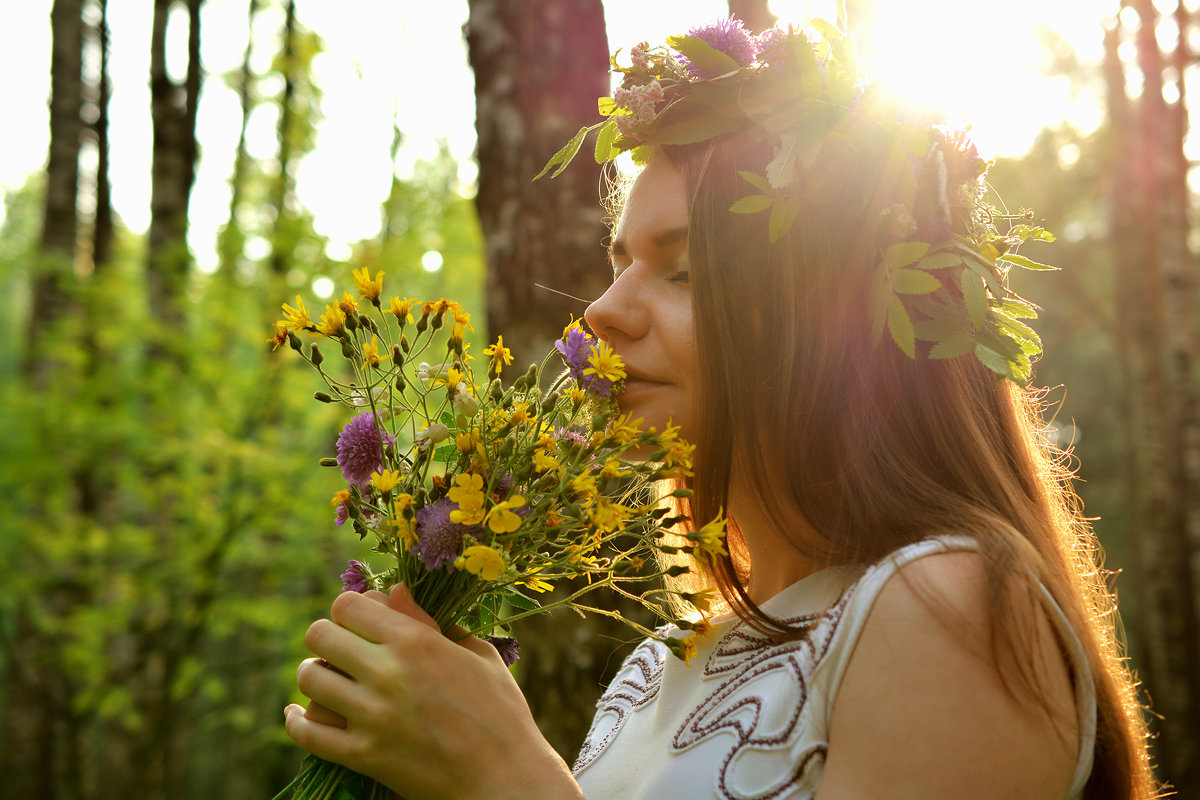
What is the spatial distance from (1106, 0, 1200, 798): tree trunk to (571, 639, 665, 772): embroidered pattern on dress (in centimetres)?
591

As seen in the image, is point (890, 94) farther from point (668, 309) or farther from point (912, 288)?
point (668, 309)

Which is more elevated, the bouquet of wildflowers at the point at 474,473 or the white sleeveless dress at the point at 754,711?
the bouquet of wildflowers at the point at 474,473

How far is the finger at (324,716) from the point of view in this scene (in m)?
1.34

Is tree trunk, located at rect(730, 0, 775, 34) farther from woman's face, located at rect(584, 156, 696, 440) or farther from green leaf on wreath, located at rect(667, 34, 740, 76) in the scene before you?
woman's face, located at rect(584, 156, 696, 440)

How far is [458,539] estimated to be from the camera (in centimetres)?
122

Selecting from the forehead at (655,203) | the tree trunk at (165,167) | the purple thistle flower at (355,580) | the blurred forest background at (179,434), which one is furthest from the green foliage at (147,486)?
Answer: the purple thistle flower at (355,580)

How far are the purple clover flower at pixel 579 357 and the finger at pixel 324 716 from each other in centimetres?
62

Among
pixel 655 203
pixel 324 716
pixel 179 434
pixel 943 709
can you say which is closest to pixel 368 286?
pixel 655 203

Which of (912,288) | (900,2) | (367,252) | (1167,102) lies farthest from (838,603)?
(1167,102)

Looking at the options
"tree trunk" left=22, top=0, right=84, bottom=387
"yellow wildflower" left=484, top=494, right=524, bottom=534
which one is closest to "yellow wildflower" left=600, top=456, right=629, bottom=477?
"yellow wildflower" left=484, top=494, right=524, bottom=534

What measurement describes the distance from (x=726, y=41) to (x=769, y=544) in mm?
906

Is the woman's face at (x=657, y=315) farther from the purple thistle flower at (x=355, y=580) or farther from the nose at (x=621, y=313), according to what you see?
the purple thistle flower at (x=355, y=580)

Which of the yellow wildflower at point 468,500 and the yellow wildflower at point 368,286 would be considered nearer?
the yellow wildflower at point 468,500

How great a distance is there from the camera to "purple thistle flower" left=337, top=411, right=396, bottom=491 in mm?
1311
